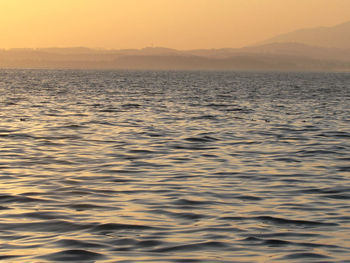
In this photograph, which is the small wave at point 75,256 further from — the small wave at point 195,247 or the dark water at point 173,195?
the small wave at point 195,247

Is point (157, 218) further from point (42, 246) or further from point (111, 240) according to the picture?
point (42, 246)

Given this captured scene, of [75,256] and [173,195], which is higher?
[75,256]

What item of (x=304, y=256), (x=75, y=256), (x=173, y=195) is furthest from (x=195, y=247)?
(x=173, y=195)

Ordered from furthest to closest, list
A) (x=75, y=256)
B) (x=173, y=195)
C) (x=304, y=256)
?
(x=173, y=195), (x=304, y=256), (x=75, y=256)

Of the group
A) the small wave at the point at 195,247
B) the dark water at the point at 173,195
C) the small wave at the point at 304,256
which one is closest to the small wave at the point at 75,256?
the dark water at the point at 173,195

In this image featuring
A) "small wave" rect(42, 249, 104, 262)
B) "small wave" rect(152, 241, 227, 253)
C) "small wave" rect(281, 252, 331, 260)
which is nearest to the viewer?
"small wave" rect(42, 249, 104, 262)

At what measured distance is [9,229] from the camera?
443 inches

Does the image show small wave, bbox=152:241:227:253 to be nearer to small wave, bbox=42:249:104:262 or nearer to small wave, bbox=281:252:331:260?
small wave, bbox=42:249:104:262

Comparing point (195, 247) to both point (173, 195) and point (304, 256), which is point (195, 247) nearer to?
point (304, 256)

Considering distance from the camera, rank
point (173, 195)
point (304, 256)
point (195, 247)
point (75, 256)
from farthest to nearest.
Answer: point (173, 195) < point (195, 247) < point (304, 256) < point (75, 256)

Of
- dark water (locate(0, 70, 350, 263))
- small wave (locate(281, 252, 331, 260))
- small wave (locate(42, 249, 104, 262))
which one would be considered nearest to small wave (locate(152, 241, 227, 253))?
dark water (locate(0, 70, 350, 263))

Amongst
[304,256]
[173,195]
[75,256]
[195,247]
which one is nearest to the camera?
[75,256]

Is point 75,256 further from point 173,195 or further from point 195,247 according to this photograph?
point 173,195

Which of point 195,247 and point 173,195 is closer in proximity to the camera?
point 195,247
